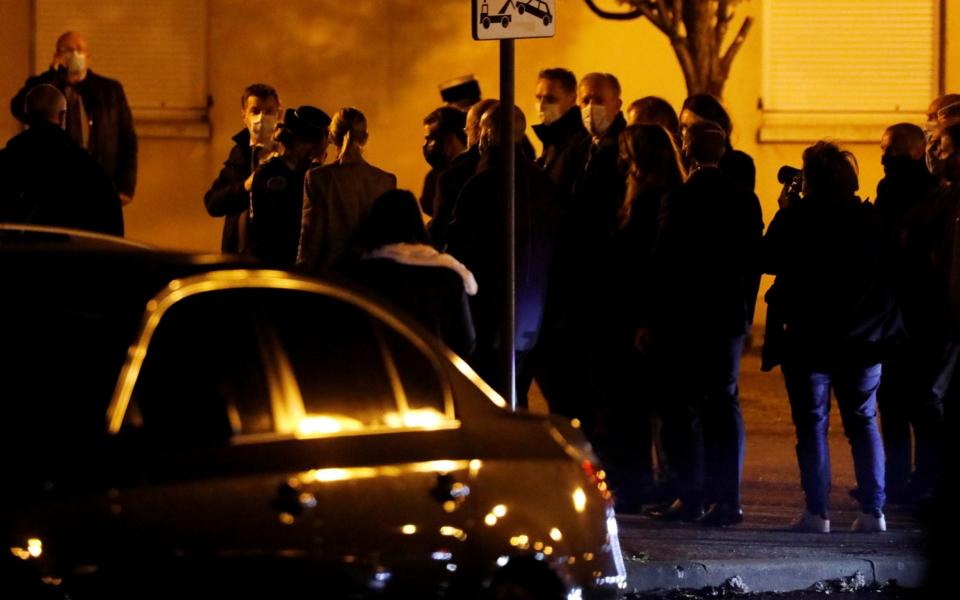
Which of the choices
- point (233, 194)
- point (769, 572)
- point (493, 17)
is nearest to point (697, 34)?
point (233, 194)

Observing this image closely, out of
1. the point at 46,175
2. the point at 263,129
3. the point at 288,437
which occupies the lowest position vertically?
the point at 288,437

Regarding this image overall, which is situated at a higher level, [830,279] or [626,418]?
[830,279]

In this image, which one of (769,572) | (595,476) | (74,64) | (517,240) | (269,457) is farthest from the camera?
(74,64)

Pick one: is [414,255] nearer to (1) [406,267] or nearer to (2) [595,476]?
(1) [406,267]

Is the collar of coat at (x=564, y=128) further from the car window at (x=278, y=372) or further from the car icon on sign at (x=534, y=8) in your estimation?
the car window at (x=278, y=372)

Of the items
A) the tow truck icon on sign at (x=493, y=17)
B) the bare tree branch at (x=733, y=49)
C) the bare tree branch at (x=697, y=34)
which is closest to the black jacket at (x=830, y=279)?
the tow truck icon on sign at (x=493, y=17)

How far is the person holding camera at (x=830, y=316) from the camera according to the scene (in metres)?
8.94

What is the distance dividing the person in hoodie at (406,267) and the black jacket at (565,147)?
218 cm

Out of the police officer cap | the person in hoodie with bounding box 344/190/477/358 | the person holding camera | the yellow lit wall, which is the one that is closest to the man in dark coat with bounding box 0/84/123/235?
the police officer cap

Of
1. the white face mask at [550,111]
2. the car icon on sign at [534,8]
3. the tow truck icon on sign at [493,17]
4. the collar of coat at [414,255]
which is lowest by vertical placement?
the collar of coat at [414,255]

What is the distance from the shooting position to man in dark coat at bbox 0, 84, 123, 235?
9.73m

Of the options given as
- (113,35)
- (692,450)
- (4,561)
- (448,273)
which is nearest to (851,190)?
(692,450)

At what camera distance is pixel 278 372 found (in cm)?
503

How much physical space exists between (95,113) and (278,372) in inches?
317
